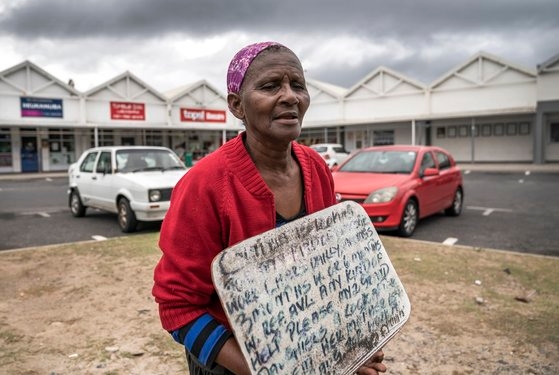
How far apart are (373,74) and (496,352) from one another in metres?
30.6

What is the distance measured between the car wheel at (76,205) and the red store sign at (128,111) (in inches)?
745

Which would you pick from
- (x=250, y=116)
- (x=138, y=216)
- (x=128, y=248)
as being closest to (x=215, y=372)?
(x=250, y=116)

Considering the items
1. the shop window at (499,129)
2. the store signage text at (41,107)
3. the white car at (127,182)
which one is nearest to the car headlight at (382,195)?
the white car at (127,182)

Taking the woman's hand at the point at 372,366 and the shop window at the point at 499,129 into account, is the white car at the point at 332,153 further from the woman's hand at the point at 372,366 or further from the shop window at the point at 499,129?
the woman's hand at the point at 372,366

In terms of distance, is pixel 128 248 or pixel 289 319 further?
pixel 128 248

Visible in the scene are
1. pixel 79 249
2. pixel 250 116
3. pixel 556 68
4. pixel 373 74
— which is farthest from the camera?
pixel 373 74

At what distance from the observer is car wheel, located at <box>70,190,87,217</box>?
1041 centimetres

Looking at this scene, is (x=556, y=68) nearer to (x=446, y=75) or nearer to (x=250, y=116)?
(x=446, y=75)

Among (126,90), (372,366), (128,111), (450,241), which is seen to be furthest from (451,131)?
(372,366)

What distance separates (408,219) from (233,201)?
6796 millimetres

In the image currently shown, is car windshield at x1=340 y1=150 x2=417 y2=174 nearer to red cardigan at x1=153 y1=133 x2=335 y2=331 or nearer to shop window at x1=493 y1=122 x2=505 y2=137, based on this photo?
red cardigan at x1=153 y1=133 x2=335 y2=331

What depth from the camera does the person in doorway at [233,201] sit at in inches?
54.6

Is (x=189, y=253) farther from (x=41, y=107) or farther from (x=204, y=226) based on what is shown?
(x=41, y=107)

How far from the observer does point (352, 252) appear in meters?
1.71
